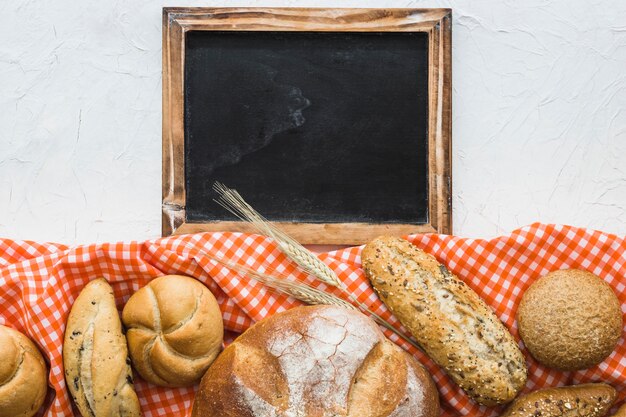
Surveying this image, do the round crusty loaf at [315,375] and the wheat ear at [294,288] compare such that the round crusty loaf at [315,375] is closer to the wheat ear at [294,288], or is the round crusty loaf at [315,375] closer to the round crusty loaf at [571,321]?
the wheat ear at [294,288]

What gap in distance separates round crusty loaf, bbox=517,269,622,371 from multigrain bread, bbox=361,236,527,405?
102 mm

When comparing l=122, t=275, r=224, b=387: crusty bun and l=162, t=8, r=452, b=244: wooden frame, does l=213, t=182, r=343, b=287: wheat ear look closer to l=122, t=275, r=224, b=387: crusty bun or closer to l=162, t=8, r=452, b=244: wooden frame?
l=162, t=8, r=452, b=244: wooden frame

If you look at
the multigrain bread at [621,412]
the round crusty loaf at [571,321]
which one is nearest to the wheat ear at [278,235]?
the round crusty loaf at [571,321]

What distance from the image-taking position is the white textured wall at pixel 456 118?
246cm

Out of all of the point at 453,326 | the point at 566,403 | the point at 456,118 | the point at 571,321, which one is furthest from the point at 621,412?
the point at 456,118

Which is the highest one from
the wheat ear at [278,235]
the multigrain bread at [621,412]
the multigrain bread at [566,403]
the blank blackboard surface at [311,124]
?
the blank blackboard surface at [311,124]

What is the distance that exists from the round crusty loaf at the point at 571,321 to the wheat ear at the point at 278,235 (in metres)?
0.72

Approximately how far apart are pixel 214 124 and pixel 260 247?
525mm

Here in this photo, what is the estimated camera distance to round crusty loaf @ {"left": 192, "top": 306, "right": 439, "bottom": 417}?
1.99 metres

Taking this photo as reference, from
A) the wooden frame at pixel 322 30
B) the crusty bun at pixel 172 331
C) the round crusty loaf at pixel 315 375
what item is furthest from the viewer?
the wooden frame at pixel 322 30

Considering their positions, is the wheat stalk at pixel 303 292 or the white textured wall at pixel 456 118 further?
the white textured wall at pixel 456 118

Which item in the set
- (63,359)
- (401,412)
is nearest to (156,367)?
(63,359)

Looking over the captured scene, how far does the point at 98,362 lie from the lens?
2074mm

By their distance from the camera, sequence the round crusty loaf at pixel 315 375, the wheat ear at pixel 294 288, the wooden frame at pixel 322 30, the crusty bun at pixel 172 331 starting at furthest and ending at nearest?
the wooden frame at pixel 322 30, the wheat ear at pixel 294 288, the crusty bun at pixel 172 331, the round crusty loaf at pixel 315 375
